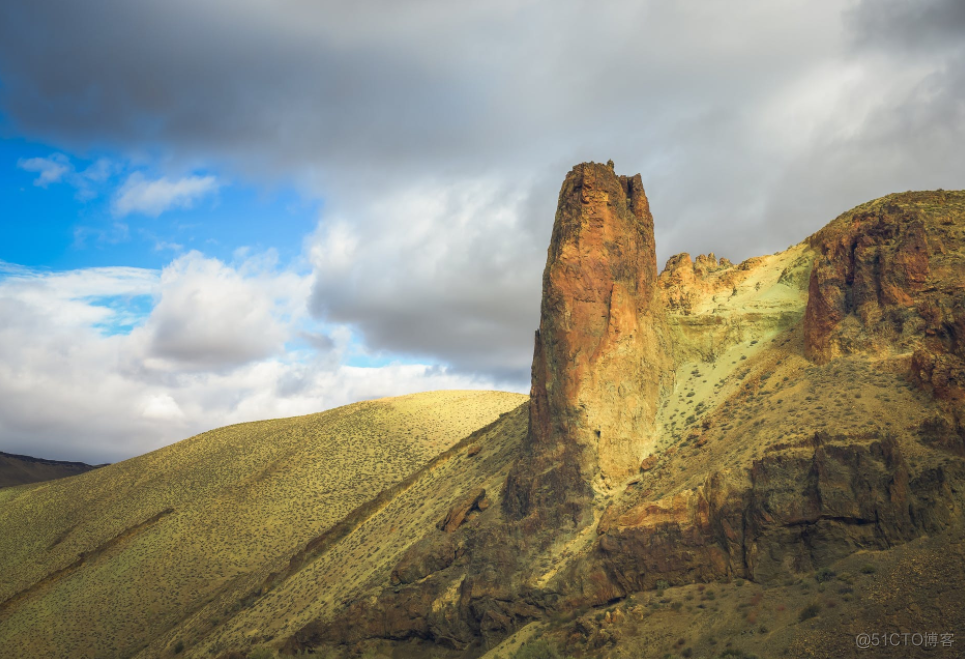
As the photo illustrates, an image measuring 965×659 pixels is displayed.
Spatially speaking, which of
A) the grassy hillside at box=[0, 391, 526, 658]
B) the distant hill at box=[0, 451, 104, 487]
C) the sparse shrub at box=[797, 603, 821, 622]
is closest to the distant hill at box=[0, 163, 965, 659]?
the sparse shrub at box=[797, 603, 821, 622]

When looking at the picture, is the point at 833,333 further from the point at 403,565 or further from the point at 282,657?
the point at 282,657

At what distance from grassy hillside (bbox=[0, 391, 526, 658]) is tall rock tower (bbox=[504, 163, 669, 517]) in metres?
25.8

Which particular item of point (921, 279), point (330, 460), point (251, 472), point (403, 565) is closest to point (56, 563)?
point (251, 472)

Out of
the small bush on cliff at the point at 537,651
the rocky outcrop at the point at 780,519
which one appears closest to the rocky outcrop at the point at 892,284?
the rocky outcrop at the point at 780,519

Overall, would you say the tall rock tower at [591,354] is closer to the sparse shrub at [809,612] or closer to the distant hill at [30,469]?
the sparse shrub at [809,612]

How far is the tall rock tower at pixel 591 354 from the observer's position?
103ft

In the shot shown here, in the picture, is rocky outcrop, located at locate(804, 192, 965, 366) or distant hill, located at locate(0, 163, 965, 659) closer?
distant hill, located at locate(0, 163, 965, 659)

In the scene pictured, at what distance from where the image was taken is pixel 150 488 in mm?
69625

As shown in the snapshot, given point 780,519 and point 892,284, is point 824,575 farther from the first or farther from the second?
point 892,284

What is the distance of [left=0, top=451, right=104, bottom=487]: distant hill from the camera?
140413 mm

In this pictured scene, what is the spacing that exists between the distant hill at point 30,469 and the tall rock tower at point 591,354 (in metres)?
140

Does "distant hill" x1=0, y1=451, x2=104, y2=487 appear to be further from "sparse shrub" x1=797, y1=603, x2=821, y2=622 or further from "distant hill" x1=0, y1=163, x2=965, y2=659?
"sparse shrub" x1=797, y1=603, x2=821, y2=622

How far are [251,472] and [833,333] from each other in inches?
2241

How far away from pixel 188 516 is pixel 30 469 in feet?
374
